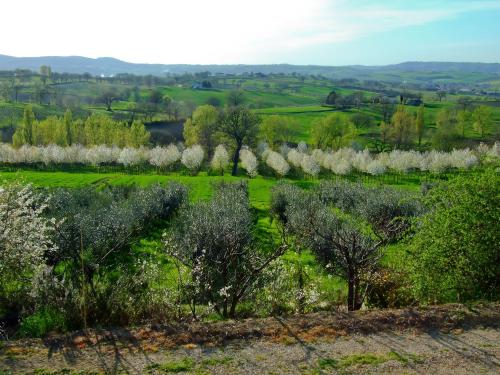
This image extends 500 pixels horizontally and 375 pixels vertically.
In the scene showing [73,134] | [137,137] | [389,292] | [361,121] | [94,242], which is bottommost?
[94,242]

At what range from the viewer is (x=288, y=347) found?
13438 mm

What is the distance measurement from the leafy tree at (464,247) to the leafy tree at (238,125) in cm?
6253

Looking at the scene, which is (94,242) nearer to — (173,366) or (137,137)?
(173,366)

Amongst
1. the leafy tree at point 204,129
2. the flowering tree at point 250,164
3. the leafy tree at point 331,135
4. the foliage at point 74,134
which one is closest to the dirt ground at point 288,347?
the flowering tree at point 250,164

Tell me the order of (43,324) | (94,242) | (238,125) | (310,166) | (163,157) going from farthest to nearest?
(163,157), (310,166), (238,125), (94,242), (43,324)

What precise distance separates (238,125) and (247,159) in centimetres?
659

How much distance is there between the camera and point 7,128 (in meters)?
124

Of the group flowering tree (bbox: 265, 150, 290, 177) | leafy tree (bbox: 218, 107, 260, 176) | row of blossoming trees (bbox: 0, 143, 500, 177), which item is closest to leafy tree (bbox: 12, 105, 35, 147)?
row of blossoming trees (bbox: 0, 143, 500, 177)

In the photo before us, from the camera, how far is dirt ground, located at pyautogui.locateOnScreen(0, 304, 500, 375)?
40.6 feet

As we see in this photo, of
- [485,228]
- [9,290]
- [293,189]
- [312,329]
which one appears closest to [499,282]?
[485,228]

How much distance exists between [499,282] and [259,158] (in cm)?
7645

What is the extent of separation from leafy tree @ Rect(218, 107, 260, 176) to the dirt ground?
213 ft

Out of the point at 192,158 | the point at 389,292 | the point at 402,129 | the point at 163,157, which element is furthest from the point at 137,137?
the point at 389,292

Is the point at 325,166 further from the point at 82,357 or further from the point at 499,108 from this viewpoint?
the point at 499,108
